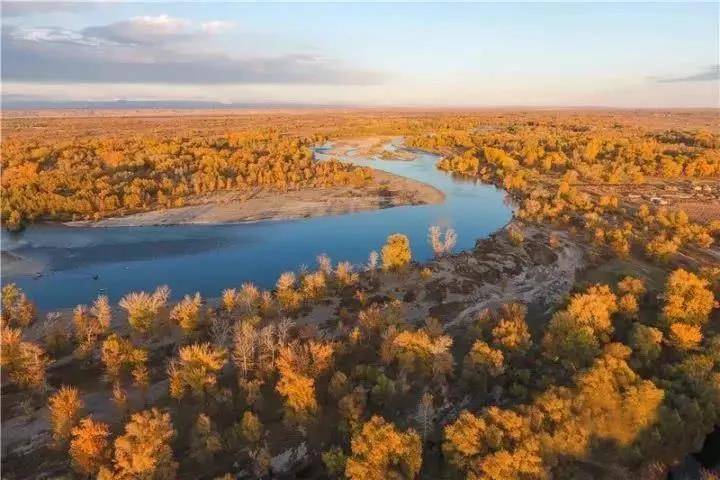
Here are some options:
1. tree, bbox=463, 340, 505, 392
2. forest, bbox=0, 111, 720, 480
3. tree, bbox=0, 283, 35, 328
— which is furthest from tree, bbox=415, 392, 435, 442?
tree, bbox=0, 283, 35, 328

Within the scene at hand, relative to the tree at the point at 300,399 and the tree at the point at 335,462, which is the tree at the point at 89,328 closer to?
the tree at the point at 300,399

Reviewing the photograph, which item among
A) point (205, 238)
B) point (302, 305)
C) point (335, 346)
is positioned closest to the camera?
point (335, 346)

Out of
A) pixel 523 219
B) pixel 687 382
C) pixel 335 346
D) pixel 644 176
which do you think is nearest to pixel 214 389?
pixel 335 346

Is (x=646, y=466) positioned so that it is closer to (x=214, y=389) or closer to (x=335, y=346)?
(x=335, y=346)

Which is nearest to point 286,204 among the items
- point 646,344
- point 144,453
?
point 646,344

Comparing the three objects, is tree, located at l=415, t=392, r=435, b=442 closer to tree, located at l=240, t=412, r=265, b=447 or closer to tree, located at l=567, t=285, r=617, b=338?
tree, located at l=240, t=412, r=265, b=447

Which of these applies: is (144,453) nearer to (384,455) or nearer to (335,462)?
(335,462)

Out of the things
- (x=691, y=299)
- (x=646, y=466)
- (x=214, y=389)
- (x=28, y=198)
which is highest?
(x=28, y=198)
